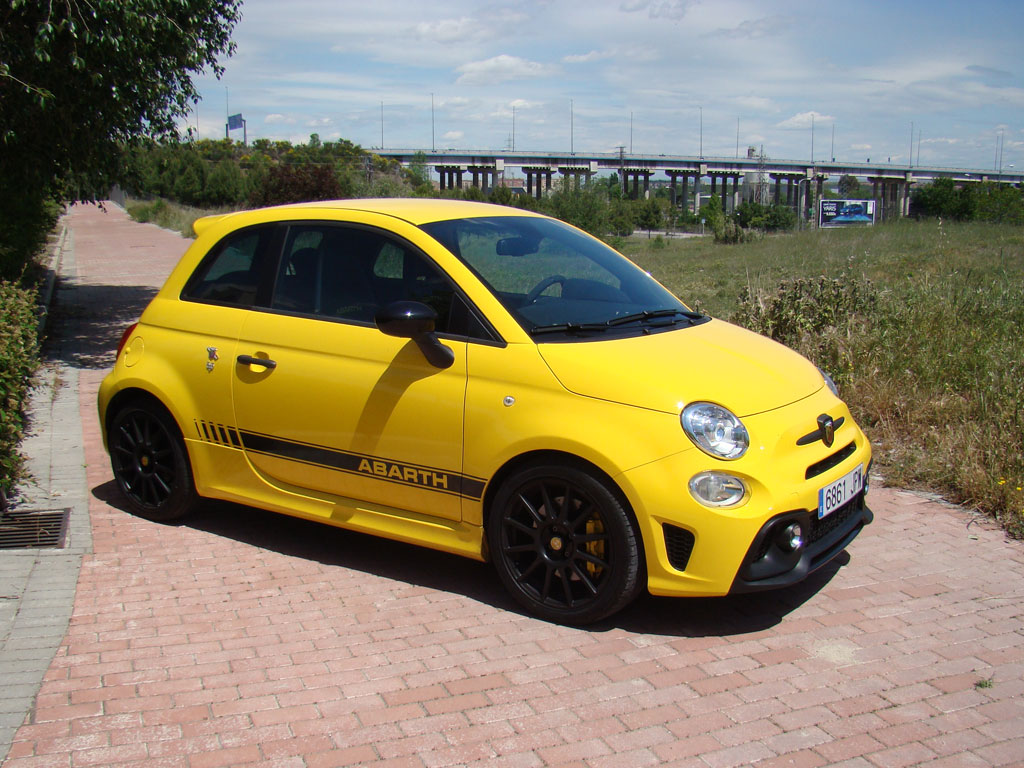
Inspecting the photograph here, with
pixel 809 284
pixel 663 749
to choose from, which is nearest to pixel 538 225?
pixel 663 749

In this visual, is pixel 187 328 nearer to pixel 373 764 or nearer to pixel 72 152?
A: pixel 373 764

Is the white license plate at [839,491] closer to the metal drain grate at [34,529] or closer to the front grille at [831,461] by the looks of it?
the front grille at [831,461]

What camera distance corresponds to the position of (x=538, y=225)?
5320 mm

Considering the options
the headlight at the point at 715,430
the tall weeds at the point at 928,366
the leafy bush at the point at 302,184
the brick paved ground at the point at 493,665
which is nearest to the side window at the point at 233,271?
the brick paved ground at the point at 493,665

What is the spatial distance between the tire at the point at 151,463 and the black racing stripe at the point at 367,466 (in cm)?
60

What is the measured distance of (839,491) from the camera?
4312 mm

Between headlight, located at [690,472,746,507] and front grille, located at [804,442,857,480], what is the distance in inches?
16.3

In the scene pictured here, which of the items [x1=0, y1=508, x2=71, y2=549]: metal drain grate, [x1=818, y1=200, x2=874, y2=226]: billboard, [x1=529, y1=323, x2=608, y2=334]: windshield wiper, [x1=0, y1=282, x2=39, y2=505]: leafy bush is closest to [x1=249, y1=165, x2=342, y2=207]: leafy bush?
[x1=0, y1=282, x2=39, y2=505]: leafy bush

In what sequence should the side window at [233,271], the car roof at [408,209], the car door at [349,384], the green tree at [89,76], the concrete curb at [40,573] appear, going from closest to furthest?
the concrete curb at [40,573]
the car door at [349,384]
the car roof at [408,209]
the side window at [233,271]
the green tree at [89,76]

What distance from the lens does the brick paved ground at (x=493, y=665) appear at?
10.8 feet

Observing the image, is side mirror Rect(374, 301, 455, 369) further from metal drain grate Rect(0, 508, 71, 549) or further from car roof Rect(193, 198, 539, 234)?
metal drain grate Rect(0, 508, 71, 549)

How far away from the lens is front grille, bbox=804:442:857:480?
420 centimetres

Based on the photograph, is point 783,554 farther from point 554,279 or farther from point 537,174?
point 537,174

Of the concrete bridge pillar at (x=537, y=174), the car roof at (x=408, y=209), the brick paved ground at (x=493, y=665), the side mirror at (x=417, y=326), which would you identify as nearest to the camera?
the brick paved ground at (x=493, y=665)
